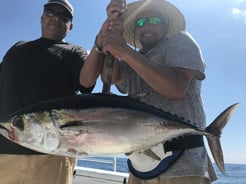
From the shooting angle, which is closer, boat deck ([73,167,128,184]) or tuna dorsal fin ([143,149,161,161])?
tuna dorsal fin ([143,149,161,161])

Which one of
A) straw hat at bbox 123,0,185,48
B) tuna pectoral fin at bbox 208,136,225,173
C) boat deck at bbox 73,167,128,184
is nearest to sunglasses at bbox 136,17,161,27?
straw hat at bbox 123,0,185,48

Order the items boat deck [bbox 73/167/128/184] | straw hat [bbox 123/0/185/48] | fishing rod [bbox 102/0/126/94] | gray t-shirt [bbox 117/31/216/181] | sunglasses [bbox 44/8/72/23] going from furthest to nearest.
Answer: boat deck [bbox 73/167/128/184]
sunglasses [bbox 44/8/72/23]
straw hat [bbox 123/0/185/48]
gray t-shirt [bbox 117/31/216/181]
fishing rod [bbox 102/0/126/94]

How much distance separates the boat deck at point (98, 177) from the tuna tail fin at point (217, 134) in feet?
10.9

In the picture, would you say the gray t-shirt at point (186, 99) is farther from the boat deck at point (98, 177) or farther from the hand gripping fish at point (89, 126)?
the boat deck at point (98, 177)

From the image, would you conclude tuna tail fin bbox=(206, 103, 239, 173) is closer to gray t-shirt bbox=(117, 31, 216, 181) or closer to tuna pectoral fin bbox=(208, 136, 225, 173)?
tuna pectoral fin bbox=(208, 136, 225, 173)

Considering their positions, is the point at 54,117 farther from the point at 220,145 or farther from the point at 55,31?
the point at 55,31

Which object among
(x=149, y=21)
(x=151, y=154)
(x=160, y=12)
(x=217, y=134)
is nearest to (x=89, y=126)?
(x=151, y=154)

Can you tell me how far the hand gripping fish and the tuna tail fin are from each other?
0.15ft

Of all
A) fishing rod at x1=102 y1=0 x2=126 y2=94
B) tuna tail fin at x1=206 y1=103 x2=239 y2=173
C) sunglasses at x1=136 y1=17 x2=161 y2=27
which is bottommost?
tuna tail fin at x1=206 y1=103 x2=239 y2=173

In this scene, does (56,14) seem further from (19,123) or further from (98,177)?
(98,177)

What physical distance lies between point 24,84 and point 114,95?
1.47 m

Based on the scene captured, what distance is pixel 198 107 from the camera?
89.4 inches

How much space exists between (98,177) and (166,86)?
13.0ft

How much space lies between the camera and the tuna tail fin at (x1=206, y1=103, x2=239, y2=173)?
191 centimetres
